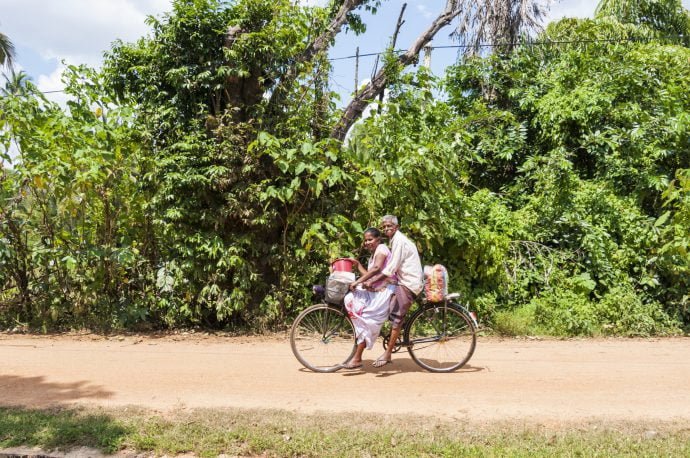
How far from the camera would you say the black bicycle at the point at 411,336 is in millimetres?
6465

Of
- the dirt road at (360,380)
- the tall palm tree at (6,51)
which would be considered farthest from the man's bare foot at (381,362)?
the tall palm tree at (6,51)

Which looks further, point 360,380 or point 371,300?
point 371,300

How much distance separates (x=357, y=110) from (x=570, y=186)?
4.05 metres

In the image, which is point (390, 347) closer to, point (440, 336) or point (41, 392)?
point (440, 336)

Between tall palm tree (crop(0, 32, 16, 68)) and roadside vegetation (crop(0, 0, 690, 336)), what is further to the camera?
tall palm tree (crop(0, 32, 16, 68))

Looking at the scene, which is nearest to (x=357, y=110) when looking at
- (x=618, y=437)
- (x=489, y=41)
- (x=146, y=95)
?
(x=146, y=95)

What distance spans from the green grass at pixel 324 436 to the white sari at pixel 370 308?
61.3 inches

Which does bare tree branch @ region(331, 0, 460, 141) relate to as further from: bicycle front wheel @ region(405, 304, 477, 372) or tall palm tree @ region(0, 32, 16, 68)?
tall palm tree @ region(0, 32, 16, 68)

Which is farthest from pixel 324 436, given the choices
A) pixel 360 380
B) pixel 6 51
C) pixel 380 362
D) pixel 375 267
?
pixel 6 51

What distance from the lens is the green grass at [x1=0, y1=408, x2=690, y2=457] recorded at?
4.13m

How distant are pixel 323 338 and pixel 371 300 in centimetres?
72

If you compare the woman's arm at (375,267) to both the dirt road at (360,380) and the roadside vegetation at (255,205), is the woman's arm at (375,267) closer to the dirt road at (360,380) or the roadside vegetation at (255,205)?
the dirt road at (360,380)

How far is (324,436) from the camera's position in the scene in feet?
14.4

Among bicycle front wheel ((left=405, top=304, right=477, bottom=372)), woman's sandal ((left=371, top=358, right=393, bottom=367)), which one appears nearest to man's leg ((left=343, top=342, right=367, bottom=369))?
woman's sandal ((left=371, top=358, right=393, bottom=367))
